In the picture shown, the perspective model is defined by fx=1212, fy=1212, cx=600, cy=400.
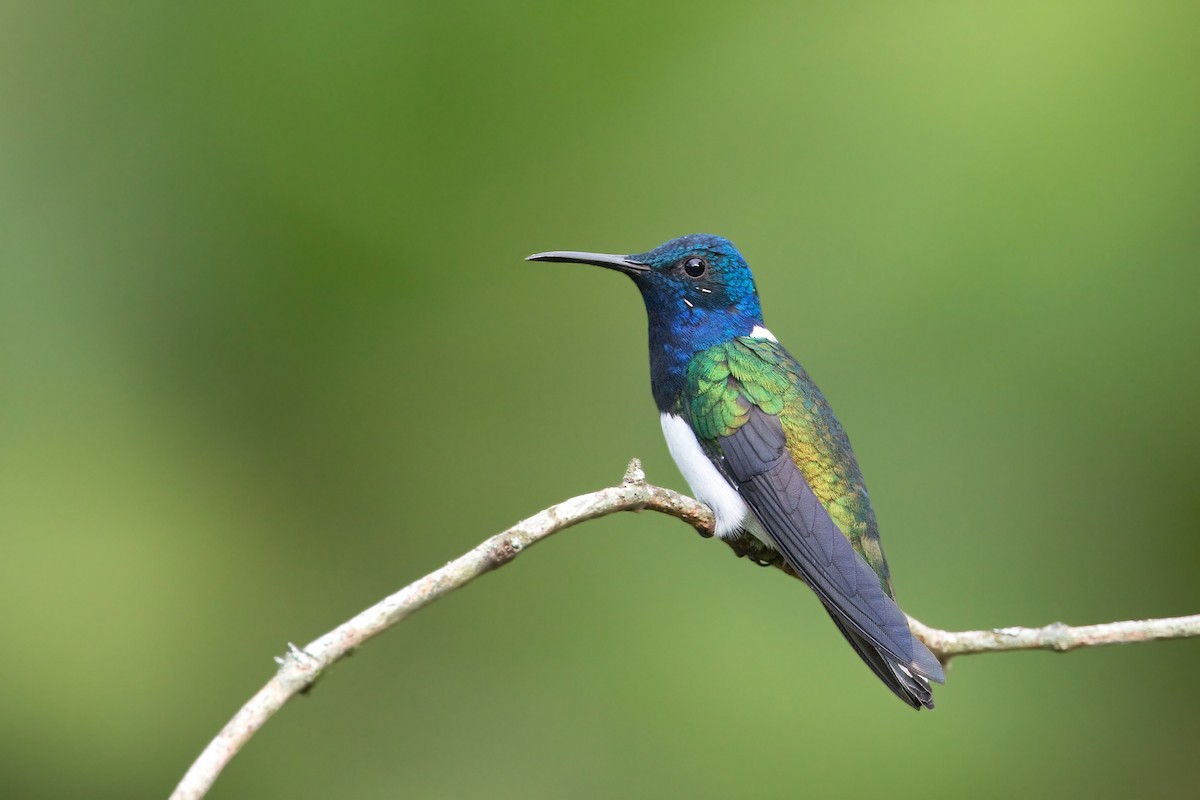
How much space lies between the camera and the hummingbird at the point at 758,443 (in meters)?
2.92

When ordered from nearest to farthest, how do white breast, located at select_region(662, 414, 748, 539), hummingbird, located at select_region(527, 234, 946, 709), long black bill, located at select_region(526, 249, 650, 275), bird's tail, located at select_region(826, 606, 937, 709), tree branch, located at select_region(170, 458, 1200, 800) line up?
tree branch, located at select_region(170, 458, 1200, 800) → bird's tail, located at select_region(826, 606, 937, 709) → hummingbird, located at select_region(527, 234, 946, 709) → white breast, located at select_region(662, 414, 748, 539) → long black bill, located at select_region(526, 249, 650, 275)

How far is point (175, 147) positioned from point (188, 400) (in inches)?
40.9

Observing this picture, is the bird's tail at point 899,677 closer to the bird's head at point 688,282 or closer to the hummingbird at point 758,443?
the hummingbird at point 758,443

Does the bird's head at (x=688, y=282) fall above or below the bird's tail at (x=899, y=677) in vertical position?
above

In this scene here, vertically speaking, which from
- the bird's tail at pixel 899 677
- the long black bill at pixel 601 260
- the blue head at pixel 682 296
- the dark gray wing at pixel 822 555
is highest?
the long black bill at pixel 601 260

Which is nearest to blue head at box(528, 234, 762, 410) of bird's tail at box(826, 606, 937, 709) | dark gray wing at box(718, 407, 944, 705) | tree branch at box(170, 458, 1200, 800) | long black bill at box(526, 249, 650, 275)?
long black bill at box(526, 249, 650, 275)

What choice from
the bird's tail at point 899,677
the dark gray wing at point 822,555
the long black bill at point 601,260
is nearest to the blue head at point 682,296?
the long black bill at point 601,260

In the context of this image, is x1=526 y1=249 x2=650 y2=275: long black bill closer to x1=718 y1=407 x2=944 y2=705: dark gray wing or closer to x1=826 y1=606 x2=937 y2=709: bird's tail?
x1=718 y1=407 x2=944 y2=705: dark gray wing

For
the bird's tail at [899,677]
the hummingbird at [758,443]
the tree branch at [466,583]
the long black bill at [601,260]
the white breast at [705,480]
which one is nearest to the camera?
the tree branch at [466,583]

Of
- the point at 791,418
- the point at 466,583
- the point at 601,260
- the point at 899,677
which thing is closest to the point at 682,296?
the point at 601,260

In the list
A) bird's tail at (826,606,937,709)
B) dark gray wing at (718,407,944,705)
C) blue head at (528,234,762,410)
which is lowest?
bird's tail at (826,606,937,709)

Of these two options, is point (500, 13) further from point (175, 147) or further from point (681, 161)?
point (175, 147)

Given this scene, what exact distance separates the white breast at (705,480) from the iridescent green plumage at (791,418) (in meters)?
0.04

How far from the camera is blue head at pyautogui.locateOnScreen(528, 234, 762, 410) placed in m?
3.41
